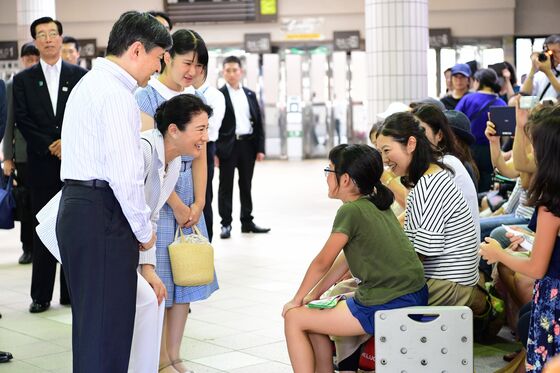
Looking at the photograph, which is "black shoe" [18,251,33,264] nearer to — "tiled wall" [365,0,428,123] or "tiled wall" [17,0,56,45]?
"tiled wall" [365,0,428,123]

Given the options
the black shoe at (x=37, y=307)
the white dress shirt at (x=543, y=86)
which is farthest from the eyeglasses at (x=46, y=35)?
the white dress shirt at (x=543, y=86)

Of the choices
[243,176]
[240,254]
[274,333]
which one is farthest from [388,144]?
[243,176]

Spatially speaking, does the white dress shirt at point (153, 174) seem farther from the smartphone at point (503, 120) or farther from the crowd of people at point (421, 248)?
the smartphone at point (503, 120)

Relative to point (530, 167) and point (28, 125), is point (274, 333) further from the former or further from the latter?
point (28, 125)

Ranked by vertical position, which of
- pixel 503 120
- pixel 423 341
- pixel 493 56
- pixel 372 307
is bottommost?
pixel 423 341

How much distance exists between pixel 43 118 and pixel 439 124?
268 cm

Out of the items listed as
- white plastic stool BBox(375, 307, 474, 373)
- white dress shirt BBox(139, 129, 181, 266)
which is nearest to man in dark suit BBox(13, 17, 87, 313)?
white dress shirt BBox(139, 129, 181, 266)

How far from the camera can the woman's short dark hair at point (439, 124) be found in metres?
4.59

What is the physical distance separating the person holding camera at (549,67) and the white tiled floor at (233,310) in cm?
239

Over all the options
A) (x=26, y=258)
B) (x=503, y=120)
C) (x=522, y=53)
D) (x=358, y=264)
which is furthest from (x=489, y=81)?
(x=522, y=53)

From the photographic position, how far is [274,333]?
5.31 m

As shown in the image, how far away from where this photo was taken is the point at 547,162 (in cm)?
323

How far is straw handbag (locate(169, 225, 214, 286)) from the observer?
13.4 feet

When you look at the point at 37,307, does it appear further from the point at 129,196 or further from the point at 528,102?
the point at 528,102
